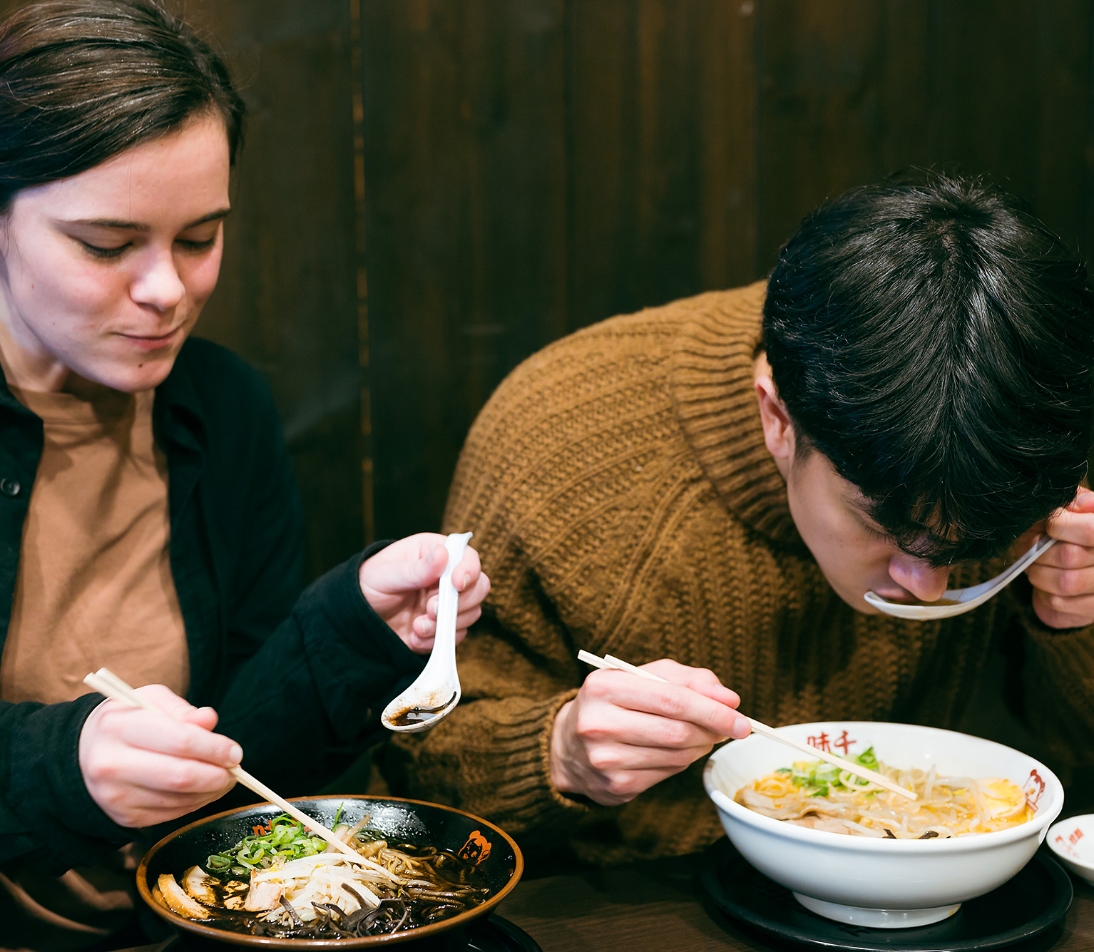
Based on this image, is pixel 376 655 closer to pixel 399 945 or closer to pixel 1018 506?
pixel 399 945

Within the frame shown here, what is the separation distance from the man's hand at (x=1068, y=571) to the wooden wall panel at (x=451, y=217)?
104 centimetres

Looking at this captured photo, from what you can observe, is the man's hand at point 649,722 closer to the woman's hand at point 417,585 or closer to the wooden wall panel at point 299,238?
the woman's hand at point 417,585

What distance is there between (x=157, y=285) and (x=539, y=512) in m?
0.56

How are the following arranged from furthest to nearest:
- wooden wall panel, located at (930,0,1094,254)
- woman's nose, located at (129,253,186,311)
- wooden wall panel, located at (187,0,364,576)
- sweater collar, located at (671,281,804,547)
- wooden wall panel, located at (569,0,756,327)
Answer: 1. wooden wall panel, located at (930,0,1094,254)
2. wooden wall panel, located at (569,0,756,327)
3. wooden wall panel, located at (187,0,364,576)
4. sweater collar, located at (671,281,804,547)
5. woman's nose, located at (129,253,186,311)

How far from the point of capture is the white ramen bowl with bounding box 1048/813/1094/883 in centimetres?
121

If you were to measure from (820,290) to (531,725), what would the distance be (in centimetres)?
59

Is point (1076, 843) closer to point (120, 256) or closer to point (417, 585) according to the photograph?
point (417, 585)

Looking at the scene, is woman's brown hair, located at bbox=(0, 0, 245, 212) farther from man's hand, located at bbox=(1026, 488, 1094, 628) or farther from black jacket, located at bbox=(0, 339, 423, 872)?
man's hand, located at bbox=(1026, 488, 1094, 628)

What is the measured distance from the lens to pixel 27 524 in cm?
138

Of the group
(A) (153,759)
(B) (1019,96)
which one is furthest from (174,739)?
(B) (1019,96)

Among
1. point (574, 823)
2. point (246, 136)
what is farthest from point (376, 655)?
point (246, 136)

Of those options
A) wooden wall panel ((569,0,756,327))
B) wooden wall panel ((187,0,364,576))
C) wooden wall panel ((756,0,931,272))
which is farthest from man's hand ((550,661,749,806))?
wooden wall panel ((756,0,931,272))

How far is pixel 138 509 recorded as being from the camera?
4.91ft

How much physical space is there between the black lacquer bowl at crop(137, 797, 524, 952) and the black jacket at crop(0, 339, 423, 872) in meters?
0.07
